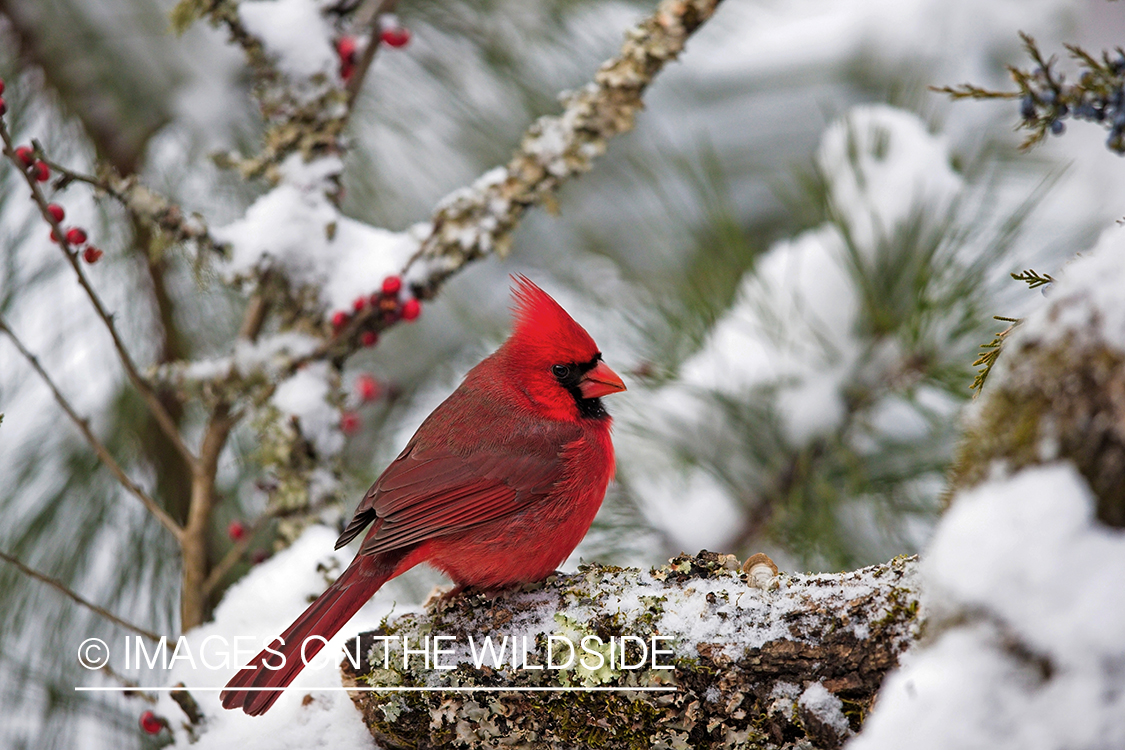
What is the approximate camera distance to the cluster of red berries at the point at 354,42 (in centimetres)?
211

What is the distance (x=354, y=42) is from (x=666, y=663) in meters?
1.61

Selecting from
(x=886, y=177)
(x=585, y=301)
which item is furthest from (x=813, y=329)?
(x=585, y=301)

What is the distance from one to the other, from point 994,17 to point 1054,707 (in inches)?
159

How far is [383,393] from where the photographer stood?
2.96m

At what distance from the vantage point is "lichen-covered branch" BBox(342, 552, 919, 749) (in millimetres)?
1076

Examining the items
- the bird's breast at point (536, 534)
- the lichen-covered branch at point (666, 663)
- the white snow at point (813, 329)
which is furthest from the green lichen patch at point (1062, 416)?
the white snow at point (813, 329)

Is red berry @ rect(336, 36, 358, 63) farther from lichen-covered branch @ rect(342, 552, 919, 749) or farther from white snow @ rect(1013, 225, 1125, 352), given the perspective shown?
white snow @ rect(1013, 225, 1125, 352)

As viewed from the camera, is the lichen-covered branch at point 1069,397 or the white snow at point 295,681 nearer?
the lichen-covered branch at point 1069,397

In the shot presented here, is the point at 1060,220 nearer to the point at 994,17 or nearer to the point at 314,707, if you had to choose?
the point at 994,17

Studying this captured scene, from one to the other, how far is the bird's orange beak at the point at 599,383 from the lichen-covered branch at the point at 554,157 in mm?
340

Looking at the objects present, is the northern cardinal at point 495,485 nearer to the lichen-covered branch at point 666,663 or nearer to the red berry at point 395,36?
the lichen-covered branch at point 666,663

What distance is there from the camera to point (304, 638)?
1458 millimetres

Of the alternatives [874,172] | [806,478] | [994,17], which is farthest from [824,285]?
[994,17]

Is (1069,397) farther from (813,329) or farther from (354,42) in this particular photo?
(354,42)
